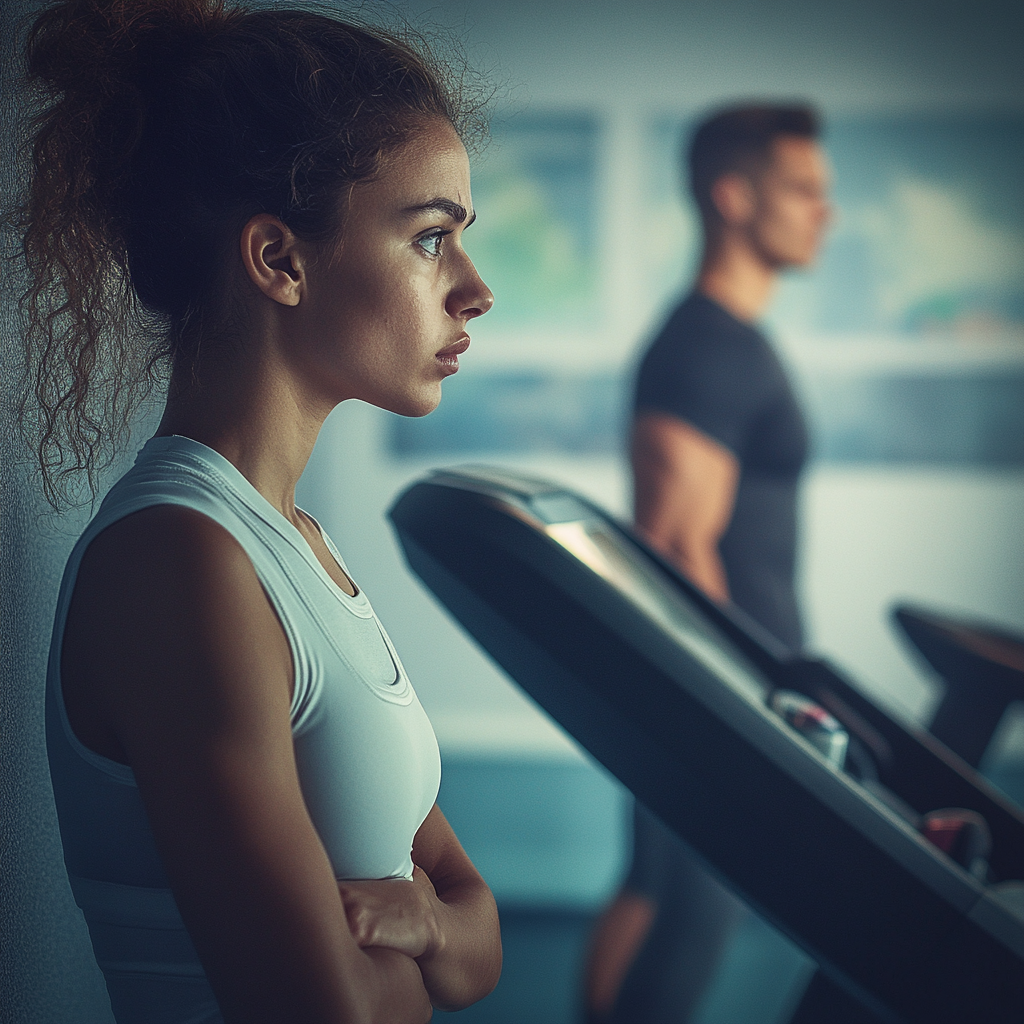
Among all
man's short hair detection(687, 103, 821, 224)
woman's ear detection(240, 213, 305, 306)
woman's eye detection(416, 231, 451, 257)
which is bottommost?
woman's ear detection(240, 213, 305, 306)

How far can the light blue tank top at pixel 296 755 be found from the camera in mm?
511

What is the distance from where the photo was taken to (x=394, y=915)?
532 millimetres

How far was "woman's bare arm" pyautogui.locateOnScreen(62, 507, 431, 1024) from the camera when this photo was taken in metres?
0.45

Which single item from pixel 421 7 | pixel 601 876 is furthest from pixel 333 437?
pixel 601 876

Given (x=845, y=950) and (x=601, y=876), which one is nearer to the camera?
(x=845, y=950)

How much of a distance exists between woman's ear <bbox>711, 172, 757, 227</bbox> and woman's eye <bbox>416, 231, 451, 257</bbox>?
4.29 feet

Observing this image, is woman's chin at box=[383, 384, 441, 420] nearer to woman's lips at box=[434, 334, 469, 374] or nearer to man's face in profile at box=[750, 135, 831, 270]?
woman's lips at box=[434, 334, 469, 374]

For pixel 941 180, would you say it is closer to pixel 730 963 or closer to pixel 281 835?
pixel 730 963

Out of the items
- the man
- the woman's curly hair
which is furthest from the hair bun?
the man

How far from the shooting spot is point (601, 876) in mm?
2764

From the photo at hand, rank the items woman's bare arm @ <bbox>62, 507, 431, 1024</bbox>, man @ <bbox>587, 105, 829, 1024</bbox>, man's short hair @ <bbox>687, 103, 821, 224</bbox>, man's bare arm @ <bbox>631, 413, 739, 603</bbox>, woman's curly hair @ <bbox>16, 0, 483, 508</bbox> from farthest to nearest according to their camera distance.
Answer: man's short hair @ <bbox>687, 103, 821, 224</bbox>
man's bare arm @ <bbox>631, 413, 739, 603</bbox>
man @ <bbox>587, 105, 829, 1024</bbox>
woman's curly hair @ <bbox>16, 0, 483, 508</bbox>
woman's bare arm @ <bbox>62, 507, 431, 1024</bbox>

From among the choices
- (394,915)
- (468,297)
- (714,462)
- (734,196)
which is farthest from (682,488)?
(394,915)

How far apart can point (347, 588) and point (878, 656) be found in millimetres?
2645

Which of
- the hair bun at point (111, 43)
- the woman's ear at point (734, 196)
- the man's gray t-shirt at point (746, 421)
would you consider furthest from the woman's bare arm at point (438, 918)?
the woman's ear at point (734, 196)
